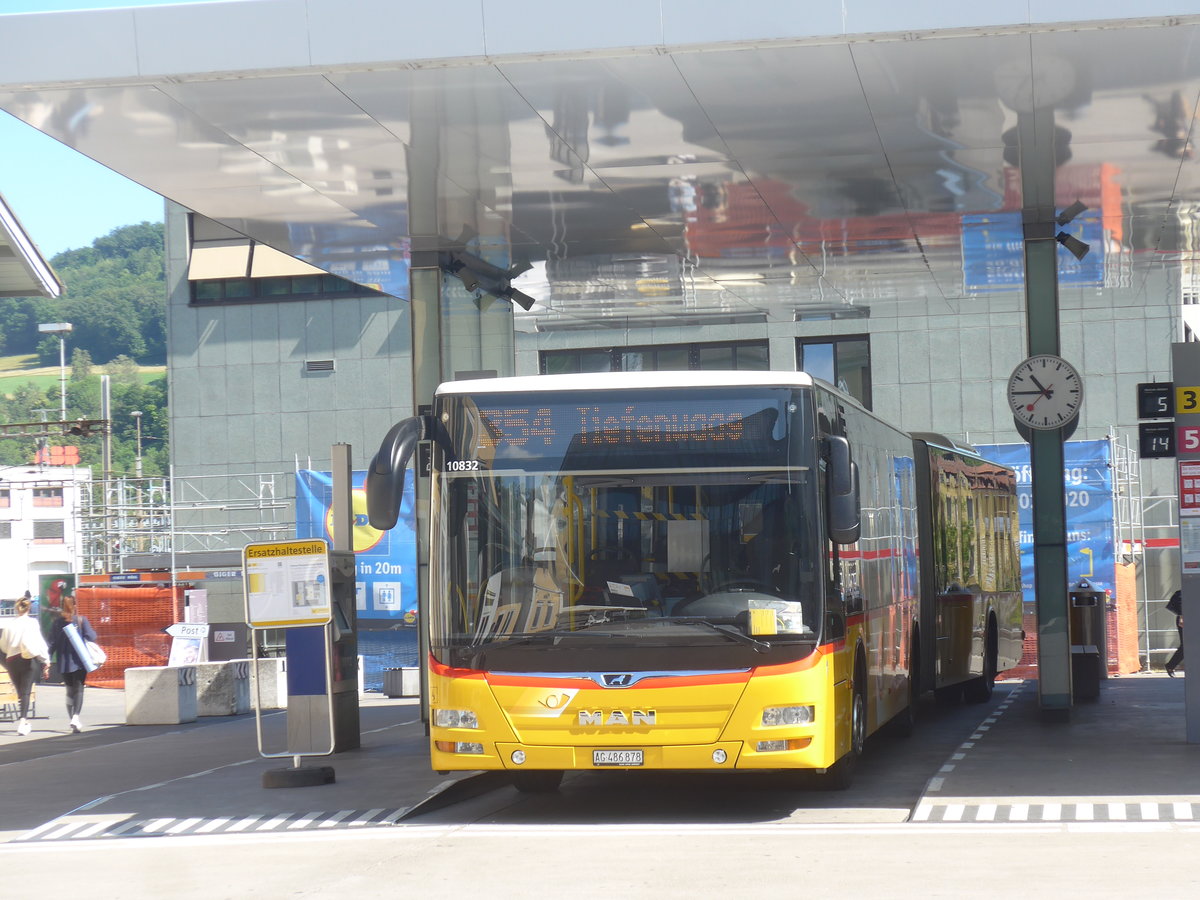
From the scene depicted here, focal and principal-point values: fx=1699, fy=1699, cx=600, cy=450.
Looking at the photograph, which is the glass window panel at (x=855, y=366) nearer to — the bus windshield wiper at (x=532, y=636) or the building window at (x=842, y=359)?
the building window at (x=842, y=359)

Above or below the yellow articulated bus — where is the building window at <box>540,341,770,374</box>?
above

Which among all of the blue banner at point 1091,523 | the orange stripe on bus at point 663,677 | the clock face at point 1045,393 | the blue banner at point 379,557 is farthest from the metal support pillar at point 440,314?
the blue banner at point 379,557

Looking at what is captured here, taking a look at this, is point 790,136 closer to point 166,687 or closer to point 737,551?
point 737,551

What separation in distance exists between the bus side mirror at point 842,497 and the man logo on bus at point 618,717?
1.75m

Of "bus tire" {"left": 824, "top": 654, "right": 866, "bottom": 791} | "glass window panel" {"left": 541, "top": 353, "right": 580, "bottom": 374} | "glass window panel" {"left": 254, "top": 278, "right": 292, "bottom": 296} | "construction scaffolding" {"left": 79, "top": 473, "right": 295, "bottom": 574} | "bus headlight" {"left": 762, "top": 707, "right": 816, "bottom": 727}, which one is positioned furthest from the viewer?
"glass window panel" {"left": 254, "top": 278, "right": 292, "bottom": 296}

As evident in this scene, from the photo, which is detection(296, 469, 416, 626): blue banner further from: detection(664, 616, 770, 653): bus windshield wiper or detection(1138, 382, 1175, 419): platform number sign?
detection(664, 616, 770, 653): bus windshield wiper

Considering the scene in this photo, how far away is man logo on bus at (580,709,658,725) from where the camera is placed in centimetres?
1090

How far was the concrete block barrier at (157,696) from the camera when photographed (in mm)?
22891

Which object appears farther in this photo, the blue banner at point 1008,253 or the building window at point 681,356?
the building window at point 681,356

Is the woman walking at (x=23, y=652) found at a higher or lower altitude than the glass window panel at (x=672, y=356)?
lower

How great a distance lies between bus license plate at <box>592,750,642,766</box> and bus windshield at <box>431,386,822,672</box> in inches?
21.0

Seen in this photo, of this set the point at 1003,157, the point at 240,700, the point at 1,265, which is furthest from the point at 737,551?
the point at 240,700

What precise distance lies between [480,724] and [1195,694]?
267 inches

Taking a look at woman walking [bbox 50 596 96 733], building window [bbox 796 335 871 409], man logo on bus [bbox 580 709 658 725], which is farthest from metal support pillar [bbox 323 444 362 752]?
building window [bbox 796 335 871 409]
